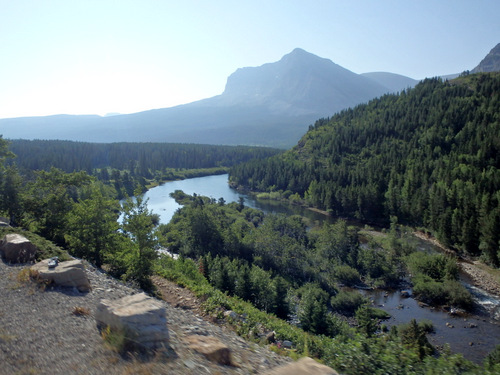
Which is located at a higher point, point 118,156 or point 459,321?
point 118,156

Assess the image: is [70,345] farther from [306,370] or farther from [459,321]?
[459,321]

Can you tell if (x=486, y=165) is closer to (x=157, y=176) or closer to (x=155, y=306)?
(x=155, y=306)

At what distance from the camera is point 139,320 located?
5.42m

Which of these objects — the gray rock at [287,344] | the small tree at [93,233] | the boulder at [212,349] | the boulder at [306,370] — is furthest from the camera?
the small tree at [93,233]

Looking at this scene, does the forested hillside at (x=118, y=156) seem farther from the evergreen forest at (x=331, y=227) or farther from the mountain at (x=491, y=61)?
the mountain at (x=491, y=61)

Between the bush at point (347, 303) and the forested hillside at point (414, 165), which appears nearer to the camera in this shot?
the bush at point (347, 303)

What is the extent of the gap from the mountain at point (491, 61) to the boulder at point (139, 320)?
23267cm

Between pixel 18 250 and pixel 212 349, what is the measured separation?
8219 mm

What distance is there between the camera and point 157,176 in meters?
94.8

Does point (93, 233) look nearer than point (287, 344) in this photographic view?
No

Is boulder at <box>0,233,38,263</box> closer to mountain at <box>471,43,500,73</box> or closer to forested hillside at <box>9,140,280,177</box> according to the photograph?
forested hillside at <box>9,140,280,177</box>

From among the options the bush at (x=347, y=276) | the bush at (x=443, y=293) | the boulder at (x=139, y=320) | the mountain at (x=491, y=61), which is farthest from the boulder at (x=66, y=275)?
the mountain at (x=491, y=61)

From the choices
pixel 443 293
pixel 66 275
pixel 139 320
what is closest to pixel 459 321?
pixel 443 293

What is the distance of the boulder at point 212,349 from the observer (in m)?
5.27
